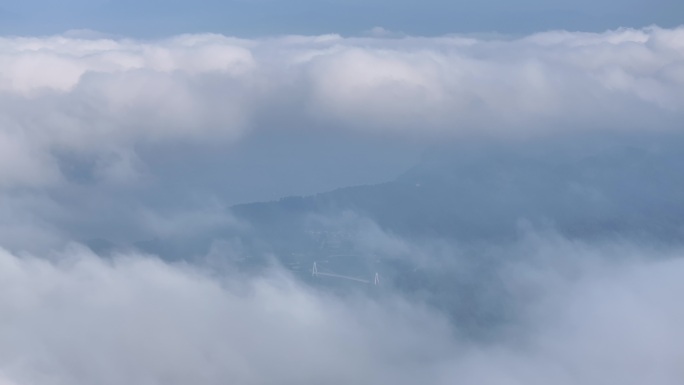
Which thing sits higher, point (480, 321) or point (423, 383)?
point (480, 321)

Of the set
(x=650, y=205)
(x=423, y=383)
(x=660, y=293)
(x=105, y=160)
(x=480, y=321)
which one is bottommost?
(x=423, y=383)

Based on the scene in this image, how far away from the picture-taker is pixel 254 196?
27.9m

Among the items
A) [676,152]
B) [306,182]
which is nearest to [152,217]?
[306,182]

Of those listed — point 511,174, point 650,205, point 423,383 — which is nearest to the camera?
point 423,383

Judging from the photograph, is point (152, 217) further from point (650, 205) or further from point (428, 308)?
point (650, 205)

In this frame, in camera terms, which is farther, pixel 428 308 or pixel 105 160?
pixel 105 160

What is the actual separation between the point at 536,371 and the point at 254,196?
1199cm

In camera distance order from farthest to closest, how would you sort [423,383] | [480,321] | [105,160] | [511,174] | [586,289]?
[105,160] < [511,174] < [586,289] < [480,321] < [423,383]

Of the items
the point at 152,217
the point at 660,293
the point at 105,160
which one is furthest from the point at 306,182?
the point at 660,293

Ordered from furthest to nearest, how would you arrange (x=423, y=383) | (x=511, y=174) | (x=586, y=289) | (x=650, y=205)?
(x=511, y=174)
(x=650, y=205)
(x=586, y=289)
(x=423, y=383)

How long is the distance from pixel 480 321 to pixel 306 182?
9.70 metres

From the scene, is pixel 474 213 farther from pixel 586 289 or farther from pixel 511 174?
pixel 586 289

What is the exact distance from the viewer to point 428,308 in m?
21.7

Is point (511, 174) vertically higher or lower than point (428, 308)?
higher
